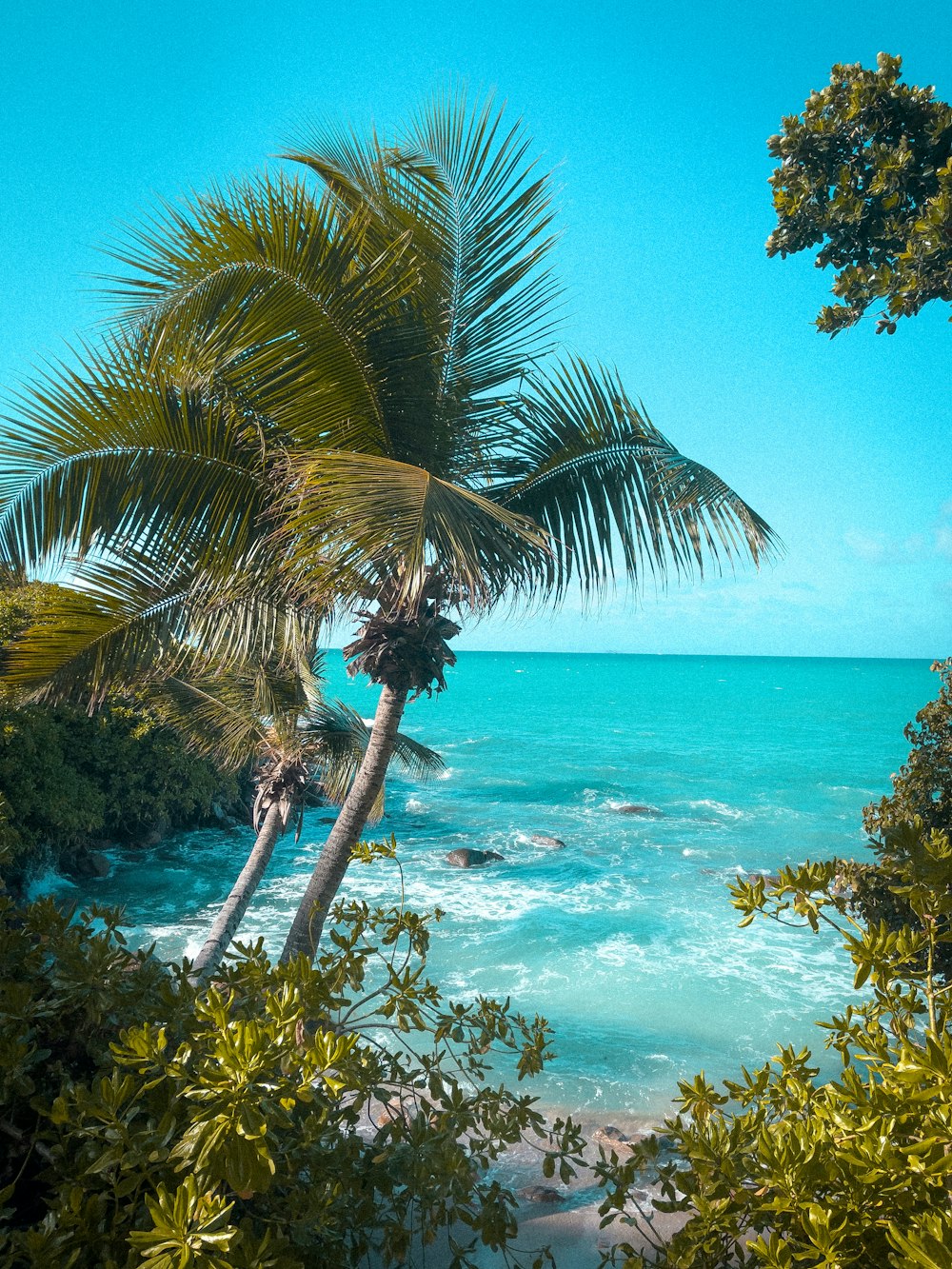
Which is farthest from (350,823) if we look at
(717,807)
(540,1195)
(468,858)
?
(717,807)

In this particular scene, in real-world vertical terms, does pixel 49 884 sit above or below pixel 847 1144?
below

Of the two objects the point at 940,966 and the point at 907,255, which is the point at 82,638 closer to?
the point at 907,255

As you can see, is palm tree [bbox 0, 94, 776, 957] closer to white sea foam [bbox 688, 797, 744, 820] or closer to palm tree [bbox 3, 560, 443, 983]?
palm tree [bbox 3, 560, 443, 983]

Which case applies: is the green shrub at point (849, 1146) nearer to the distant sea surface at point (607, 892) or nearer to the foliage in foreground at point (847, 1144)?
the foliage in foreground at point (847, 1144)

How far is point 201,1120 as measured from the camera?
5.52 ft

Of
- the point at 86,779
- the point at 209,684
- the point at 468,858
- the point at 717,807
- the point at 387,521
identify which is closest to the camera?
the point at 387,521

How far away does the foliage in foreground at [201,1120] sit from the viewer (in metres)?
1.64

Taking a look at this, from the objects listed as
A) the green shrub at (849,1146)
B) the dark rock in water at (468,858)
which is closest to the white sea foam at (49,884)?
the dark rock in water at (468,858)

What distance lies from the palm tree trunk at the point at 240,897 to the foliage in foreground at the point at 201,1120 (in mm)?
5582

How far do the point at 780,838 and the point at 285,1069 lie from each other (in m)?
27.1

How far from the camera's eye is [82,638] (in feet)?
20.9

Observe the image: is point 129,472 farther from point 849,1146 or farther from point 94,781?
point 94,781

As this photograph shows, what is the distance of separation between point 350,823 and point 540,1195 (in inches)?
153

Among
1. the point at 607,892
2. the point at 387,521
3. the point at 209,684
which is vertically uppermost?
the point at 387,521
